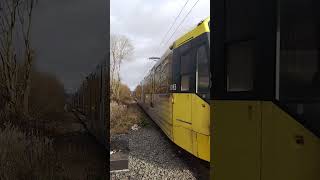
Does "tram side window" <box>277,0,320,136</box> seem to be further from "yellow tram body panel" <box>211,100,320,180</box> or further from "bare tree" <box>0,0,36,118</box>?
"bare tree" <box>0,0,36,118</box>

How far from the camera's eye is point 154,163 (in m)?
→ 8.14

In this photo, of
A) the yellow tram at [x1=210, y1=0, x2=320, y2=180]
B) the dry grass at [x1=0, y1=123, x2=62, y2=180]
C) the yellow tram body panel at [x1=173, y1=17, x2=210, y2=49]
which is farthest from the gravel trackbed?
the yellow tram at [x1=210, y1=0, x2=320, y2=180]

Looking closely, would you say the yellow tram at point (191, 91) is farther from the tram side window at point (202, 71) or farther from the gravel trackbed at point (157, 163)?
the gravel trackbed at point (157, 163)

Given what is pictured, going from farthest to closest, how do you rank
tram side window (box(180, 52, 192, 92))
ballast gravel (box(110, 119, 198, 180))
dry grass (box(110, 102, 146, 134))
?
dry grass (box(110, 102, 146, 134)) → tram side window (box(180, 52, 192, 92)) → ballast gravel (box(110, 119, 198, 180))

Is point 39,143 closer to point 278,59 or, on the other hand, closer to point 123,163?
point 278,59

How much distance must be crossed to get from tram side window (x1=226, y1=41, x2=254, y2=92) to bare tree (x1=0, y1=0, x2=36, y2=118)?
1.45m

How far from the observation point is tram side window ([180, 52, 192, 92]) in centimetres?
705

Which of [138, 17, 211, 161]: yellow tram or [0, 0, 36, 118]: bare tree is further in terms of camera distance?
[138, 17, 211, 161]: yellow tram

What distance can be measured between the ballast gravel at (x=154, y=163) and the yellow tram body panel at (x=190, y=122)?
0.57 meters

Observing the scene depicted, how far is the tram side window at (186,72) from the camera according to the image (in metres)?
7.05

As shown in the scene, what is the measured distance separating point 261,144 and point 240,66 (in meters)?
0.60

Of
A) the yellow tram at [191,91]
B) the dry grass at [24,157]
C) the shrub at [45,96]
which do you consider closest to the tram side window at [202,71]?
the yellow tram at [191,91]

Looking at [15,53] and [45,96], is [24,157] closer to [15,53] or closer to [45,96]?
[45,96]

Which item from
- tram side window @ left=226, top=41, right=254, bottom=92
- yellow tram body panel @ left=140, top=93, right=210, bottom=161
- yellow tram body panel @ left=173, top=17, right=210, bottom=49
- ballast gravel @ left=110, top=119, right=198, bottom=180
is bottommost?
ballast gravel @ left=110, top=119, right=198, bottom=180
